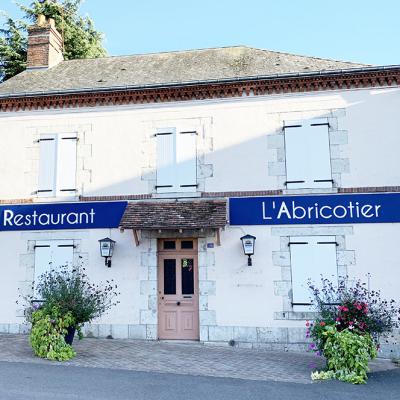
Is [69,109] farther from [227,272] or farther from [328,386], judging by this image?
[328,386]

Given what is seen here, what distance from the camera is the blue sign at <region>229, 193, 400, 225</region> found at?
28.3 ft

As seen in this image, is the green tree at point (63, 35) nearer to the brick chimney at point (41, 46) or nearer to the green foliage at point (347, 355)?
the brick chimney at point (41, 46)

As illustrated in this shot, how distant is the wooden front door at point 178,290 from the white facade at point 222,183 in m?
0.22

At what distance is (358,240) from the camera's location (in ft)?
28.3

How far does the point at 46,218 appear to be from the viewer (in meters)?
9.59

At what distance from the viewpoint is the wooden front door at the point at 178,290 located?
9.02 m

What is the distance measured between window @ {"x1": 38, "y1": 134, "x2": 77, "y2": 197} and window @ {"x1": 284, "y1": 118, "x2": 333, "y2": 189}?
4.95 meters

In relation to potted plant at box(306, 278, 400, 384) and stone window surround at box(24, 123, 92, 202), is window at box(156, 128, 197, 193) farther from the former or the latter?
potted plant at box(306, 278, 400, 384)

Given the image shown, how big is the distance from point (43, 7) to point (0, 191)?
12007 mm

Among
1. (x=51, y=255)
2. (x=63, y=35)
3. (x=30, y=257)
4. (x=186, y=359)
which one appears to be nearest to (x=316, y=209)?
(x=186, y=359)

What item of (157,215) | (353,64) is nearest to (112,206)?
(157,215)

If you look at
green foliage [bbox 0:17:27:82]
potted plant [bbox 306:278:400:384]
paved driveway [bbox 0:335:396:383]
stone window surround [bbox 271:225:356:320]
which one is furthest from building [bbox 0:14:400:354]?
green foliage [bbox 0:17:27:82]

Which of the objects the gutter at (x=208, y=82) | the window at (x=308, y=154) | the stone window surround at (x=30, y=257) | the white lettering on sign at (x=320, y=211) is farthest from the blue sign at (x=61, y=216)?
the window at (x=308, y=154)

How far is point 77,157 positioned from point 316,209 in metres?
5.56
